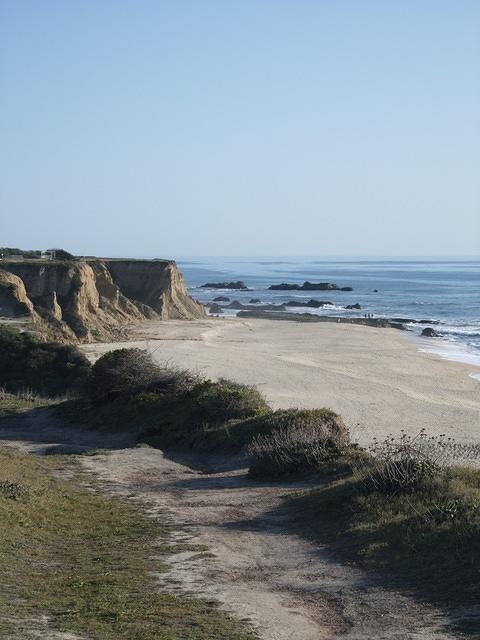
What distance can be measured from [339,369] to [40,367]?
1599 centimetres

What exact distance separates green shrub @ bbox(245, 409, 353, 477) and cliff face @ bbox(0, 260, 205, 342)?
27672mm

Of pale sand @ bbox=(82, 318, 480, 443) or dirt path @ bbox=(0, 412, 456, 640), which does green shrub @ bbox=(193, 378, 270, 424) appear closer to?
pale sand @ bbox=(82, 318, 480, 443)

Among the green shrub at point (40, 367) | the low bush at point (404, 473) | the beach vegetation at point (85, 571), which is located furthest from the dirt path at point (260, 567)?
the green shrub at point (40, 367)

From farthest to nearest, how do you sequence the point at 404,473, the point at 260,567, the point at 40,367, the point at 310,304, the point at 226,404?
the point at 310,304 → the point at 40,367 → the point at 226,404 → the point at 404,473 → the point at 260,567

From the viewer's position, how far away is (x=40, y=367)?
125ft

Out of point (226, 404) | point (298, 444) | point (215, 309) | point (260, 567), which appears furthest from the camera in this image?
point (215, 309)

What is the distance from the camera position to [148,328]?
62.9m

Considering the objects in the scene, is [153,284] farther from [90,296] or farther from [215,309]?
[215,309]

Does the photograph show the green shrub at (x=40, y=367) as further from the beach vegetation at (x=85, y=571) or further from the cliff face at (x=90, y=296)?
the beach vegetation at (x=85, y=571)

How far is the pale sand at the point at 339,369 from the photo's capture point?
32.0 meters

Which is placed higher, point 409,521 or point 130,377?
point 409,521

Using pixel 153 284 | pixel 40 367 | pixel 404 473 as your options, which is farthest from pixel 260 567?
pixel 153 284

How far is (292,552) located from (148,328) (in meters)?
50.3

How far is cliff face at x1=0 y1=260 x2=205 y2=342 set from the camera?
50.4 metres
